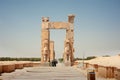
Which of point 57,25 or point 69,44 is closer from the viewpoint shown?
point 57,25

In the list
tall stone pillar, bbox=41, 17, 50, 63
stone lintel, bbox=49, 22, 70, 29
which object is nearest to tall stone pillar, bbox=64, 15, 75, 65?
stone lintel, bbox=49, 22, 70, 29

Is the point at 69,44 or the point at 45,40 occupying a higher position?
the point at 45,40

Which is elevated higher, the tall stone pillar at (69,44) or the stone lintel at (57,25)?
the stone lintel at (57,25)

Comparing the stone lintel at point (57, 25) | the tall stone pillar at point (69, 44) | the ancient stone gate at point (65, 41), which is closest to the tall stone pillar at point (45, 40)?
the ancient stone gate at point (65, 41)

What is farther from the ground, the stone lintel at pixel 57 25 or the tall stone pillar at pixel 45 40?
the stone lintel at pixel 57 25

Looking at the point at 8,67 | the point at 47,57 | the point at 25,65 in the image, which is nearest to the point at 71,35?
the point at 47,57

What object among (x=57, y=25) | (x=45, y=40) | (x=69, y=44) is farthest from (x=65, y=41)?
(x=45, y=40)

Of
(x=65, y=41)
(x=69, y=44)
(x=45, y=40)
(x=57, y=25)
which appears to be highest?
(x=57, y=25)

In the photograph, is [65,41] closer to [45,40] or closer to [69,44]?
[69,44]

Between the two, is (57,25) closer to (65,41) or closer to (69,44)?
(65,41)

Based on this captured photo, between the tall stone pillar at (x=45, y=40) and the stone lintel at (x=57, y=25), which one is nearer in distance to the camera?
the tall stone pillar at (x=45, y=40)

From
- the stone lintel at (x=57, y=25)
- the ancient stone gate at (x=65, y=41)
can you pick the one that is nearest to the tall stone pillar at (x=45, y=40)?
the ancient stone gate at (x=65, y=41)

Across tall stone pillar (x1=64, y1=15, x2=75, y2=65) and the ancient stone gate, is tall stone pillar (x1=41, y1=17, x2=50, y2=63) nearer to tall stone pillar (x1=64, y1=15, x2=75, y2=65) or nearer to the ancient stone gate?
the ancient stone gate

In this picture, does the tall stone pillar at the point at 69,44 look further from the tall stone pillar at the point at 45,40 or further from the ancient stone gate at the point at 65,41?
the tall stone pillar at the point at 45,40
